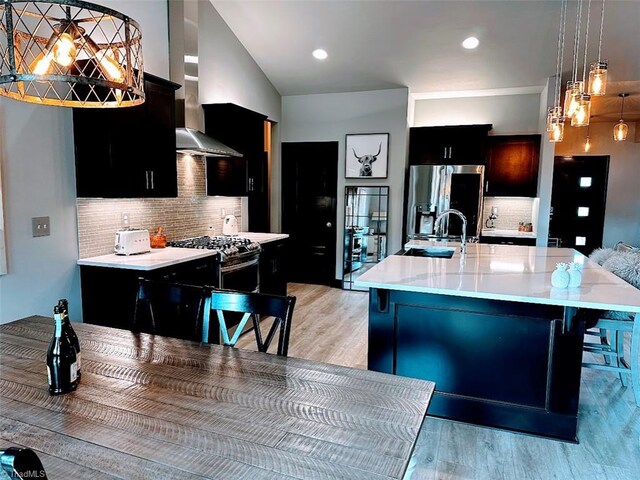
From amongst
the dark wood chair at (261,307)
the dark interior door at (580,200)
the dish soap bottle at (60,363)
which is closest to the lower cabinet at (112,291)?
the dark wood chair at (261,307)

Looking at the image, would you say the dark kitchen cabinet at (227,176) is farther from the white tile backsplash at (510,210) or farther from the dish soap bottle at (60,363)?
the white tile backsplash at (510,210)

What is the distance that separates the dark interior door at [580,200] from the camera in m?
8.16

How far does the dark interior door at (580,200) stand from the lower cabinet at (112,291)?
309 inches

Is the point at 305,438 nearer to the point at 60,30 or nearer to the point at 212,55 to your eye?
the point at 60,30

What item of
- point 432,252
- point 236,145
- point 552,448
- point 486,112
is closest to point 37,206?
point 236,145

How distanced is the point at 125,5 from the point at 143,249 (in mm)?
2031

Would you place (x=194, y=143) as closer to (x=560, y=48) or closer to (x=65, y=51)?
(x=65, y=51)

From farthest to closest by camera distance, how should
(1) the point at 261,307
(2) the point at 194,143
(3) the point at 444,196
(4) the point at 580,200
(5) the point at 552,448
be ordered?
(4) the point at 580,200, (3) the point at 444,196, (2) the point at 194,143, (5) the point at 552,448, (1) the point at 261,307

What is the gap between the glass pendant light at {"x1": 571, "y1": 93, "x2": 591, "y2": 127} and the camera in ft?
9.03

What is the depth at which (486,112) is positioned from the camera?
19.5 ft

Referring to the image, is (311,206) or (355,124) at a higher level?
(355,124)

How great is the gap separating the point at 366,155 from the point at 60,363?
5.18 metres

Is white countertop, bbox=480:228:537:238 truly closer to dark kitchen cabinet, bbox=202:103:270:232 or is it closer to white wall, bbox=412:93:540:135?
white wall, bbox=412:93:540:135

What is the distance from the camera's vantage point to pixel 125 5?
3.41 m
